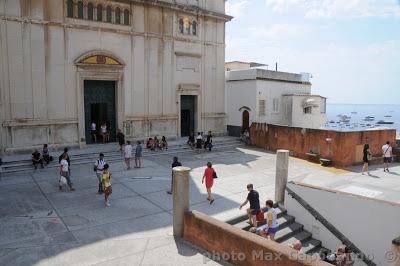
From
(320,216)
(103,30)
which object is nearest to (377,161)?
(320,216)

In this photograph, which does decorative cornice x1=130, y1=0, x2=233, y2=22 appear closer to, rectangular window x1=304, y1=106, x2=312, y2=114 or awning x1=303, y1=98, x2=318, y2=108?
awning x1=303, y1=98, x2=318, y2=108

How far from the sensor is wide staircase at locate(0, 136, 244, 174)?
16.8m

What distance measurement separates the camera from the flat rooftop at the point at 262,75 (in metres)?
27.0

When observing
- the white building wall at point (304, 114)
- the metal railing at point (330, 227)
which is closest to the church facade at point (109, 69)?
the white building wall at point (304, 114)

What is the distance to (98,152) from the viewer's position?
19719 mm

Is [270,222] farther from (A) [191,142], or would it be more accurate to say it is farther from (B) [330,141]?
(A) [191,142]

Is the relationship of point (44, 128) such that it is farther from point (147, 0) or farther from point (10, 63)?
point (147, 0)

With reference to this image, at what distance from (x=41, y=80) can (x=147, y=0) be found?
334 inches

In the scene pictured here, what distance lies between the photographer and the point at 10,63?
1800 cm

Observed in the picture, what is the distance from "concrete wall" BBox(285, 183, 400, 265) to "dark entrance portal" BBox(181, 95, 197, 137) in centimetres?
1423

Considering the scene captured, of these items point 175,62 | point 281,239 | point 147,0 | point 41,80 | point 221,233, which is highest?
point 147,0

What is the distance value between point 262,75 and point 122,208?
733 inches

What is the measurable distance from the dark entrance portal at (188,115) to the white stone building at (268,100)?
3.50 meters

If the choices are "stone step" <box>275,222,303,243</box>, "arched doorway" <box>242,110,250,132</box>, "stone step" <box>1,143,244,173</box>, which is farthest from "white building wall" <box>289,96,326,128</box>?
"stone step" <box>275,222,303,243</box>
